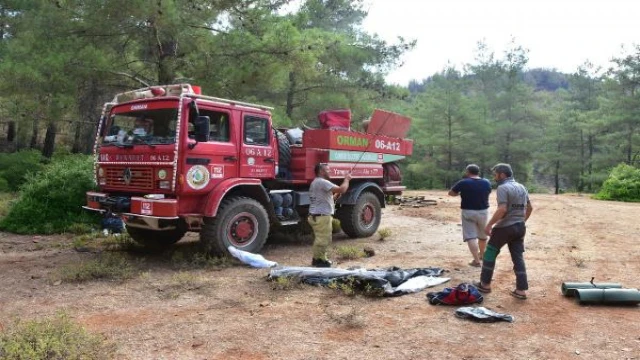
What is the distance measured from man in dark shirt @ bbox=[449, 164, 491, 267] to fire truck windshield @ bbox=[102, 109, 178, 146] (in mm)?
4294

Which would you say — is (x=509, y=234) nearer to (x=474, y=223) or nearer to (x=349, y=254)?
(x=474, y=223)

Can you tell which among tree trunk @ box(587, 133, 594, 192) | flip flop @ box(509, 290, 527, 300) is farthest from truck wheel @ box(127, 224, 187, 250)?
tree trunk @ box(587, 133, 594, 192)

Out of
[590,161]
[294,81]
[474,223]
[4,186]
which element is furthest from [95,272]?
[590,161]

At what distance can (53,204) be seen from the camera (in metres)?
10.4

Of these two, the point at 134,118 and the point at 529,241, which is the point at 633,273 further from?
the point at 134,118

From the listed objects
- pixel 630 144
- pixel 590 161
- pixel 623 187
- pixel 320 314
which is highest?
pixel 630 144

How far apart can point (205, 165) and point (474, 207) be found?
13.4 ft

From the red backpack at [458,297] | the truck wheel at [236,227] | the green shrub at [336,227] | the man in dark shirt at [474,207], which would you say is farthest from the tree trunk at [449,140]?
the red backpack at [458,297]

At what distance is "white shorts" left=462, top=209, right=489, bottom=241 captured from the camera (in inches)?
292

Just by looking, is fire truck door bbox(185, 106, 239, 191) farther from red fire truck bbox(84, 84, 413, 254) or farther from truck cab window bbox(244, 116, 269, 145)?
truck cab window bbox(244, 116, 269, 145)

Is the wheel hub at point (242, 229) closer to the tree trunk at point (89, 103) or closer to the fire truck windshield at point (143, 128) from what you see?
the fire truck windshield at point (143, 128)

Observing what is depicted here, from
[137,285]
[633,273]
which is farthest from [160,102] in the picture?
[633,273]

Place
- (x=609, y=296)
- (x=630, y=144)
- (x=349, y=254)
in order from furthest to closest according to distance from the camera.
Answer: (x=630, y=144) < (x=349, y=254) < (x=609, y=296)

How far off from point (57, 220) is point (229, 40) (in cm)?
549
